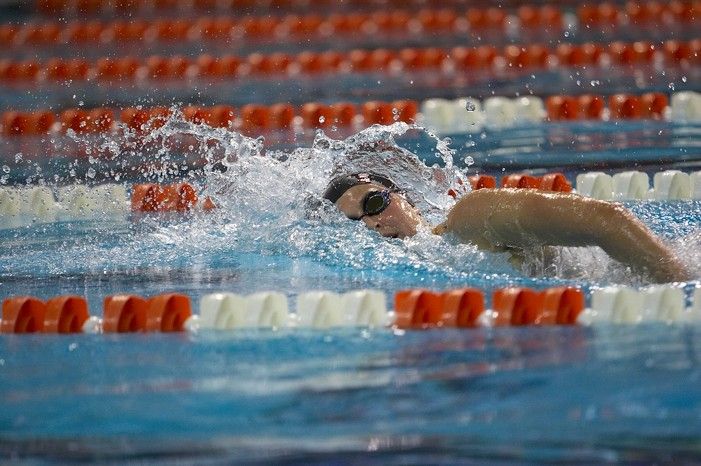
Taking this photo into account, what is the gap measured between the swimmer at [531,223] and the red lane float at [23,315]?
1.22 metres

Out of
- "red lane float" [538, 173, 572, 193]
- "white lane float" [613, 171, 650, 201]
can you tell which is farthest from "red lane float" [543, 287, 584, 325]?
"white lane float" [613, 171, 650, 201]

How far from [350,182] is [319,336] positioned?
1.21 m

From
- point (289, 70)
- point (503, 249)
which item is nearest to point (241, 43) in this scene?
point (289, 70)

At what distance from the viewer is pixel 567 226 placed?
295 centimetres

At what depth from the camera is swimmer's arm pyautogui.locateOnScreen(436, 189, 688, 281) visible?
9.30 feet

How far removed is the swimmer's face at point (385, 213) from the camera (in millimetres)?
3848

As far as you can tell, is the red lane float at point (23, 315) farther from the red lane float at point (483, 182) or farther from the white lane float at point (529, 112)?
the white lane float at point (529, 112)

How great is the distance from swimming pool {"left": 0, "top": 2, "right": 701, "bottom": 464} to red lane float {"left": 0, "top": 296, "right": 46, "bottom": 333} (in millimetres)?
71

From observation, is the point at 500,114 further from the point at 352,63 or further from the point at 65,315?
A: the point at 65,315

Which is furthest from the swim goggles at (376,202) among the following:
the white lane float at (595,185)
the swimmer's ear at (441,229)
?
the white lane float at (595,185)

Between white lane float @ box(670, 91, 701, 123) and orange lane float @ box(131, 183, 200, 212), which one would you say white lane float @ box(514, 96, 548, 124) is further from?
orange lane float @ box(131, 183, 200, 212)

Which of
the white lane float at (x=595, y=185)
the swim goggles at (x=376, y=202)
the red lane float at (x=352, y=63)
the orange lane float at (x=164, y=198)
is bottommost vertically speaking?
the swim goggles at (x=376, y=202)

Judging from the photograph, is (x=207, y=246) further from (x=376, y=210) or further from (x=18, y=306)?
(x=18, y=306)

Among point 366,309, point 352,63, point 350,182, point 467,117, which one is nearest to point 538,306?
point 366,309
